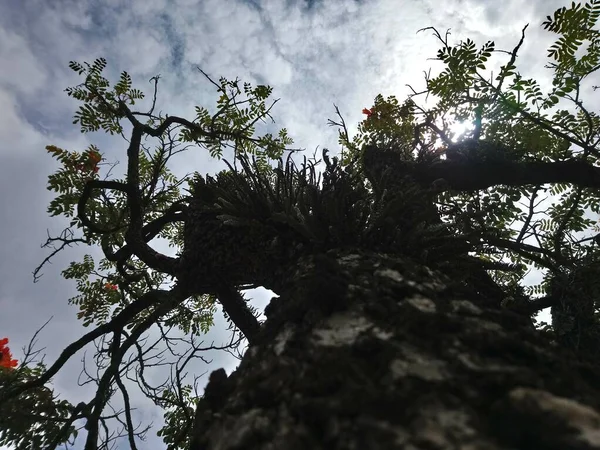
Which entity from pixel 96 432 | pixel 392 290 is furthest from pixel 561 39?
pixel 96 432

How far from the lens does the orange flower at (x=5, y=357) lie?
4879 millimetres

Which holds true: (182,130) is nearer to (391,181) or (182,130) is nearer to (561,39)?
(391,181)

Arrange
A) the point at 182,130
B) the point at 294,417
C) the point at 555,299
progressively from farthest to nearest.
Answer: the point at 182,130, the point at 555,299, the point at 294,417

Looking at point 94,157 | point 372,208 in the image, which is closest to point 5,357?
point 94,157

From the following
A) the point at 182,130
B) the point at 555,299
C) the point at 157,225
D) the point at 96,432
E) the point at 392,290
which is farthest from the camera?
the point at 182,130

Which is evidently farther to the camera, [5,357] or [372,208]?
[5,357]

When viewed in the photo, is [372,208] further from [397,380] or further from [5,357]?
[5,357]

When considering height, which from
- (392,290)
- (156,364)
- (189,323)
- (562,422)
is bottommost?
(562,422)

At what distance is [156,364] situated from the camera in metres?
3.98

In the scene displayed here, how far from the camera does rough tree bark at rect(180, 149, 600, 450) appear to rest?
66 cm

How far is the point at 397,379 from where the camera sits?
0.83 meters

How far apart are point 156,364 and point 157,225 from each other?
1781 millimetres

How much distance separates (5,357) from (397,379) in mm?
5993

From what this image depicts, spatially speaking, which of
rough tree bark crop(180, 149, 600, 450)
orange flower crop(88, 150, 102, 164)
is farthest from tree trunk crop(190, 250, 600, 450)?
orange flower crop(88, 150, 102, 164)
